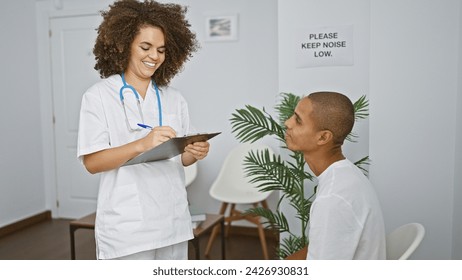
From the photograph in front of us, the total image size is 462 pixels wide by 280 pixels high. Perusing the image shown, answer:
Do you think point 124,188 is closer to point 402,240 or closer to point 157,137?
point 157,137

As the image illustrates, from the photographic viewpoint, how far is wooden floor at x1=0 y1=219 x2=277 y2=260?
3.34 metres

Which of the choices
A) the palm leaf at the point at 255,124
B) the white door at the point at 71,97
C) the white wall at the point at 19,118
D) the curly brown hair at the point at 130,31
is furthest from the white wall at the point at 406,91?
the white wall at the point at 19,118

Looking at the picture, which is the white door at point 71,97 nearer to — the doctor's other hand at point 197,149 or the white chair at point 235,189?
the white chair at point 235,189

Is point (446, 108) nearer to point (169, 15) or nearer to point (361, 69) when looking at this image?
point (361, 69)

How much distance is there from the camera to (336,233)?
3.90ft

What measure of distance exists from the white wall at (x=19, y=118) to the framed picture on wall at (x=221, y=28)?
174cm

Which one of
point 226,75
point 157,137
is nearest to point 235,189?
point 226,75

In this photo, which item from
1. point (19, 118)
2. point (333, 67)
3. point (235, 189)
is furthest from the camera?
point (19, 118)

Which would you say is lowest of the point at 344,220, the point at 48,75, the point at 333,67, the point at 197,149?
the point at 344,220

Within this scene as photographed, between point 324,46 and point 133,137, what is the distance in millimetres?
1243

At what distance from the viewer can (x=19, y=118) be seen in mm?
4094

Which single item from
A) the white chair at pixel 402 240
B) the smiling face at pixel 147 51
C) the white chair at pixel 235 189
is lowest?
the white chair at pixel 235 189

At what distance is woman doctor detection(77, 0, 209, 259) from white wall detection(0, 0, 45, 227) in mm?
2746

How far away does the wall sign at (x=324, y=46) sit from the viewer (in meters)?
2.28
